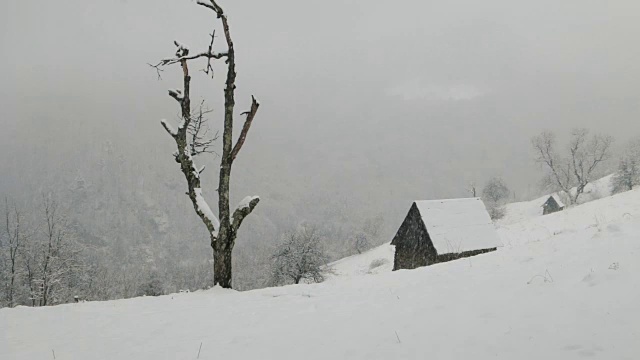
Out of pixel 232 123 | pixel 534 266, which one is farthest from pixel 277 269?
pixel 534 266

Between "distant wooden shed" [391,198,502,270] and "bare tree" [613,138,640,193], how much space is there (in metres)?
44.1

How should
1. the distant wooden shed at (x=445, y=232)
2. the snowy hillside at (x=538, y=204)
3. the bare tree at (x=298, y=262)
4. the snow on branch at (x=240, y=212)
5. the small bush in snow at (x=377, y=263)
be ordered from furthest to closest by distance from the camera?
the snowy hillside at (x=538, y=204), the small bush in snow at (x=377, y=263), the bare tree at (x=298, y=262), the distant wooden shed at (x=445, y=232), the snow on branch at (x=240, y=212)

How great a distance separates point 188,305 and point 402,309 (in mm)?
4586

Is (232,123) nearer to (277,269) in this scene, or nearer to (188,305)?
(188,305)

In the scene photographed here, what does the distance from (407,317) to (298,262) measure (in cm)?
3726

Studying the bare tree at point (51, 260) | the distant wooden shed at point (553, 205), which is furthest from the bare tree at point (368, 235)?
the bare tree at point (51, 260)

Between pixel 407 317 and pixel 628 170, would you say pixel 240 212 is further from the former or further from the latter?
pixel 628 170

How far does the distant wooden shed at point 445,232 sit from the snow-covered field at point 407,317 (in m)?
13.7

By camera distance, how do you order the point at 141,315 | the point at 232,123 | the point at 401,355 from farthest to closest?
the point at 232,123 < the point at 141,315 < the point at 401,355

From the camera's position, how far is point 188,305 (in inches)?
304

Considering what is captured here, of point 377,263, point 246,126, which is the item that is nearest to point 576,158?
point 377,263

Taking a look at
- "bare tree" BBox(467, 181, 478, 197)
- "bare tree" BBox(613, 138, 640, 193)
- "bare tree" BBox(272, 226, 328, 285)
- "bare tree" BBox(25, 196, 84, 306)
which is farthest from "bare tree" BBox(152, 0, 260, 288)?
"bare tree" BBox(467, 181, 478, 197)

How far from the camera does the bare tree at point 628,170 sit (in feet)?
174

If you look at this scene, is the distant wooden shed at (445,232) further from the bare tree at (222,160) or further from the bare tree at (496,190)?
the bare tree at (496,190)
